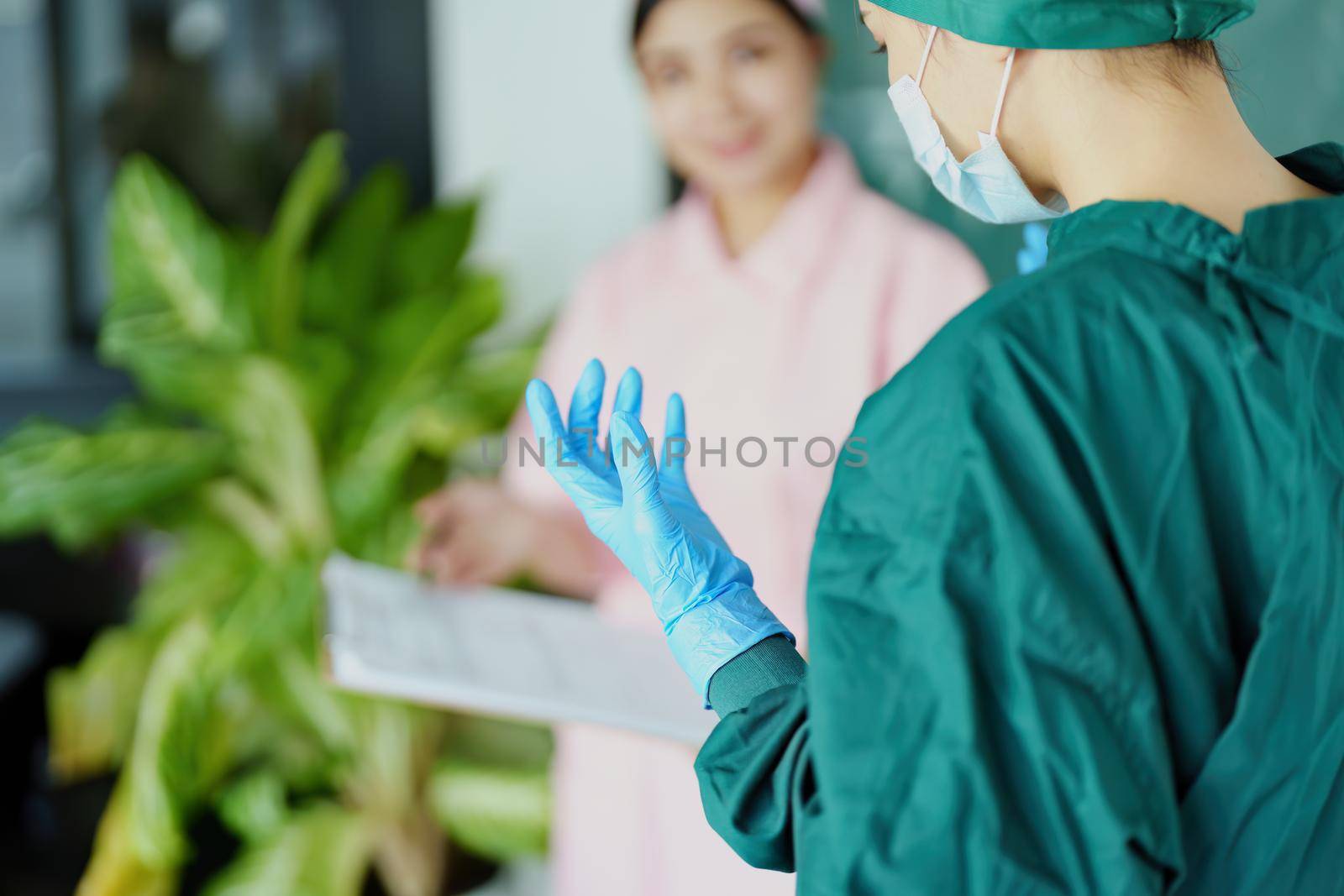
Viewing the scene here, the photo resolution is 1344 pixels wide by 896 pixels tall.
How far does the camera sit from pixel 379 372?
2.01 m

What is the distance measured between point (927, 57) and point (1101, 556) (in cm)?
31

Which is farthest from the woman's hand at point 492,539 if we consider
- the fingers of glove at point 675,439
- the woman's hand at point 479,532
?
the fingers of glove at point 675,439

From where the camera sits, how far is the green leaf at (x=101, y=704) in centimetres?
202

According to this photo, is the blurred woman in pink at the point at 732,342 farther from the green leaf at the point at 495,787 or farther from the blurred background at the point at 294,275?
the green leaf at the point at 495,787

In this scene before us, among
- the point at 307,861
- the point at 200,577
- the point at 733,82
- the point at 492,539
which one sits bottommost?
the point at 307,861

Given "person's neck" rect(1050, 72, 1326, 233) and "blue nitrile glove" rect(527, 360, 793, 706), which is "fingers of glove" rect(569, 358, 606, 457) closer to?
"blue nitrile glove" rect(527, 360, 793, 706)

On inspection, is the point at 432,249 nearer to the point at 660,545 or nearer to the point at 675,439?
the point at 675,439

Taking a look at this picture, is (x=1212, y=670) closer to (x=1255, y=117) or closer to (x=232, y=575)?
(x=1255, y=117)

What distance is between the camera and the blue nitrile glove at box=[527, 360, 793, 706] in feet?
2.41

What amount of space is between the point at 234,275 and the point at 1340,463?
5.57ft

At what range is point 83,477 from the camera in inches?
72.6

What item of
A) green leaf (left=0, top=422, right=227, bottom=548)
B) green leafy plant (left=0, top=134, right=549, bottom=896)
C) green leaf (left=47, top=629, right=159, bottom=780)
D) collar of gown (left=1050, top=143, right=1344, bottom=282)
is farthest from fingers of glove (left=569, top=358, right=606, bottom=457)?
green leaf (left=47, top=629, right=159, bottom=780)

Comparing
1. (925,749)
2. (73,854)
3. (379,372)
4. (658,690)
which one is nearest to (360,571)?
(658,690)

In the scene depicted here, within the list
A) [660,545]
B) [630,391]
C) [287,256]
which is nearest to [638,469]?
A: [660,545]
